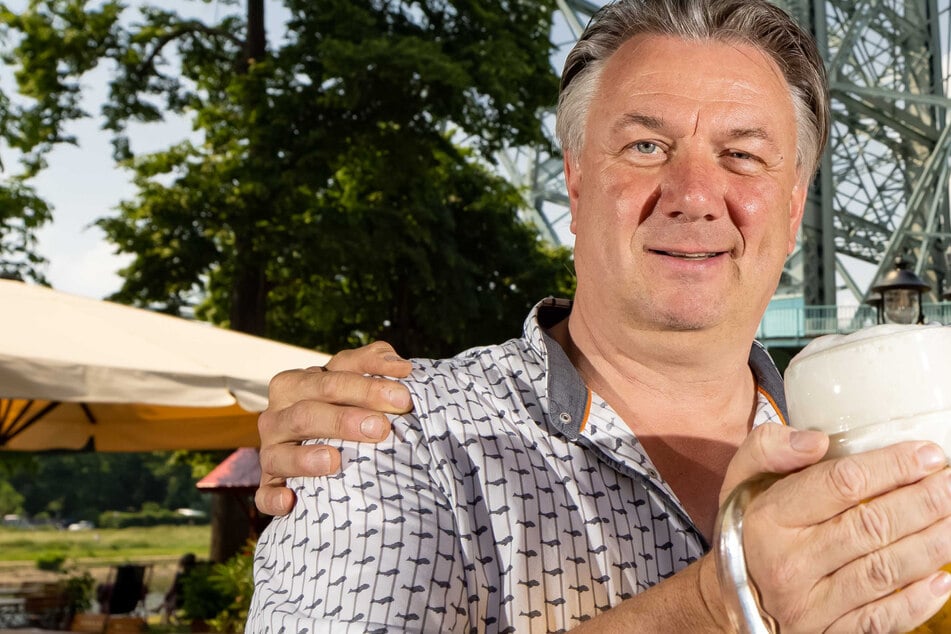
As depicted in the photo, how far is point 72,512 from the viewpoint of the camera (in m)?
68.0

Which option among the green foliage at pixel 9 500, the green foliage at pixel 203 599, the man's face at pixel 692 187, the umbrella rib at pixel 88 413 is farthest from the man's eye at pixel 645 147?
the green foliage at pixel 9 500

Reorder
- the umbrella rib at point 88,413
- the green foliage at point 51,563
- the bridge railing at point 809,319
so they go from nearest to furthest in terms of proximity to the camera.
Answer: the umbrella rib at point 88,413
the green foliage at point 51,563
the bridge railing at point 809,319

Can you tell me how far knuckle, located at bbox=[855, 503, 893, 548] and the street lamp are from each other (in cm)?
820

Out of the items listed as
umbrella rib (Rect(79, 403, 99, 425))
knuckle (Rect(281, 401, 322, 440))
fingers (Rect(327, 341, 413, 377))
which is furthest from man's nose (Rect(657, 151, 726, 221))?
umbrella rib (Rect(79, 403, 99, 425))

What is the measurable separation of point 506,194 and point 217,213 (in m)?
6.21

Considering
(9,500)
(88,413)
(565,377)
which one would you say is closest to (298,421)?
(565,377)

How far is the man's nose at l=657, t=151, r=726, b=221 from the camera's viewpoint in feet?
5.36

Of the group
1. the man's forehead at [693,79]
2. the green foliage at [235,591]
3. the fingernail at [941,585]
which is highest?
the man's forehead at [693,79]

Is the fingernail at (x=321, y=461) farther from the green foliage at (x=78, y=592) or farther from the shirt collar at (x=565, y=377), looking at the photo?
the green foliage at (x=78, y=592)

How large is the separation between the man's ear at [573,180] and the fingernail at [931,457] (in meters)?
1.19

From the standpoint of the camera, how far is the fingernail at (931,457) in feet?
A: 2.55

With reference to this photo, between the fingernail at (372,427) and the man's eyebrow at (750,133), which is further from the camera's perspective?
the man's eyebrow at (750,133)

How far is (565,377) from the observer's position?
5.49 ft

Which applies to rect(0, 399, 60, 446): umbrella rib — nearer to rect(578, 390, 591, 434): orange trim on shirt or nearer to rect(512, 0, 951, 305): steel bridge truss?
rect(578, 390, 591, 434): orange trim on shirt
